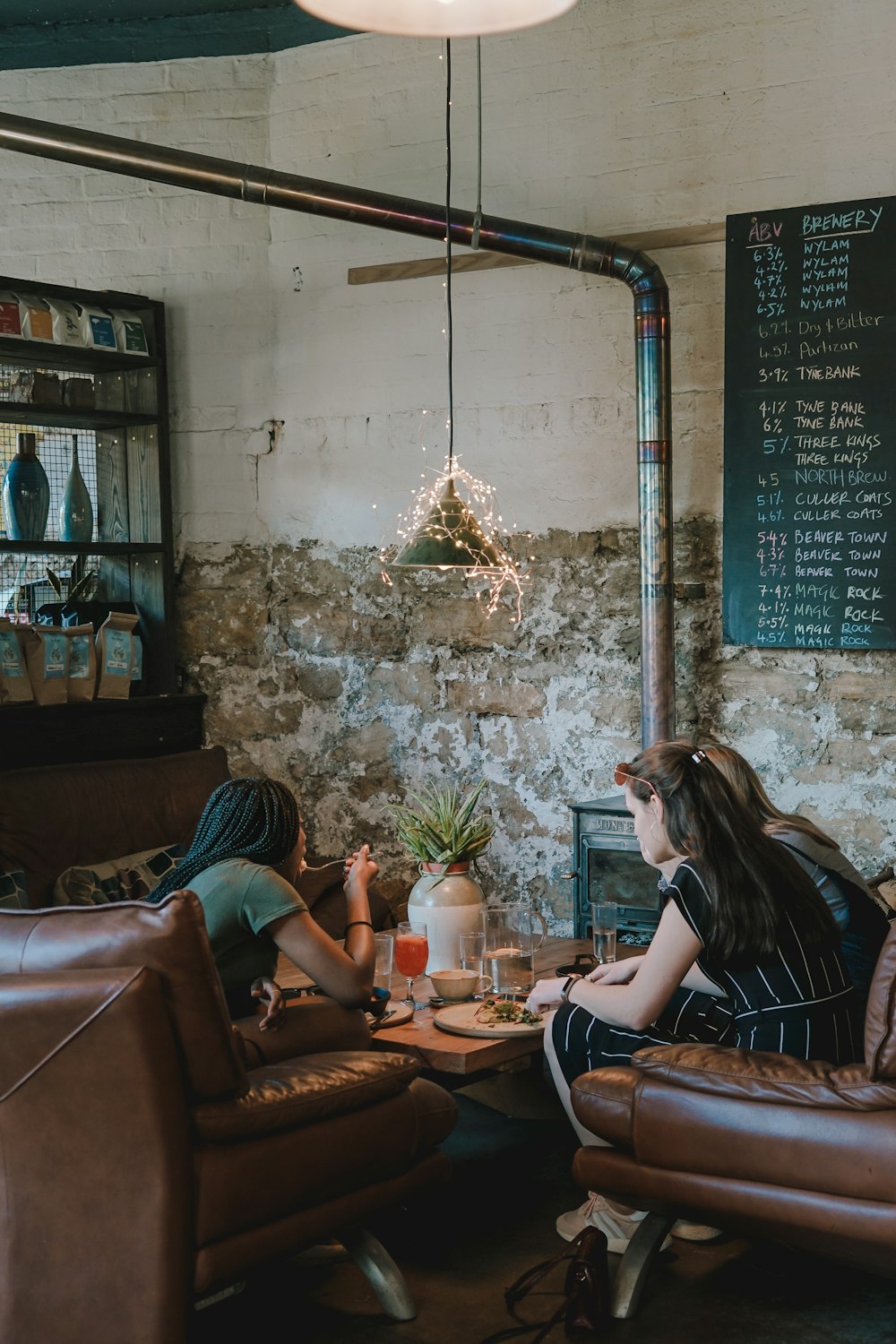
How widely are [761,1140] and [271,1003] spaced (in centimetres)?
108

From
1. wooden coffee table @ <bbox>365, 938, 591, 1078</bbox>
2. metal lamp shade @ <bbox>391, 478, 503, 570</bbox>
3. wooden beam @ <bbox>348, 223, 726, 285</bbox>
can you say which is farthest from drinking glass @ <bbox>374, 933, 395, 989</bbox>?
wooden beam @ <bbox>348, 223, 726, 285</bbox>

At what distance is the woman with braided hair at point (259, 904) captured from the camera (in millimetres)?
2932

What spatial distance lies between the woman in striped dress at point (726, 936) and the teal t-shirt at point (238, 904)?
28.7 inches

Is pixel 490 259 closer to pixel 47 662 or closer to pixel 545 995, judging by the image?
pixel 47 662

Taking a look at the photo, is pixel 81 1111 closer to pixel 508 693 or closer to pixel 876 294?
pixel 508 693

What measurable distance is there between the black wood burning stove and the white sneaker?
1.27 m

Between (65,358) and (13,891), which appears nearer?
(13,891)

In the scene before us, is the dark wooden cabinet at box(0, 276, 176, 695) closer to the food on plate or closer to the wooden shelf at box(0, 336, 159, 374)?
the wooden shelf at box(0, 336, 159, 374)

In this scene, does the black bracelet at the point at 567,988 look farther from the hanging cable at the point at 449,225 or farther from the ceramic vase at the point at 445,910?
the hanging cable at the point at 449,225

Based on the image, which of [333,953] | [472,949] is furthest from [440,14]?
[472,949]

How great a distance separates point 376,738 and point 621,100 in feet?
8.44

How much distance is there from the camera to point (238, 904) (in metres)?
2.93

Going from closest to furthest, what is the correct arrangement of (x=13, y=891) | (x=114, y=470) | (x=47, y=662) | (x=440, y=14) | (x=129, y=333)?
(x=440, y=14) < (x=13, y=891) < (x=47, y=662) < (x=129, y=333) < (x=114, y=470)

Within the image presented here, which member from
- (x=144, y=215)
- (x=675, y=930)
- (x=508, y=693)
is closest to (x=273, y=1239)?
(x=675, y=930)
